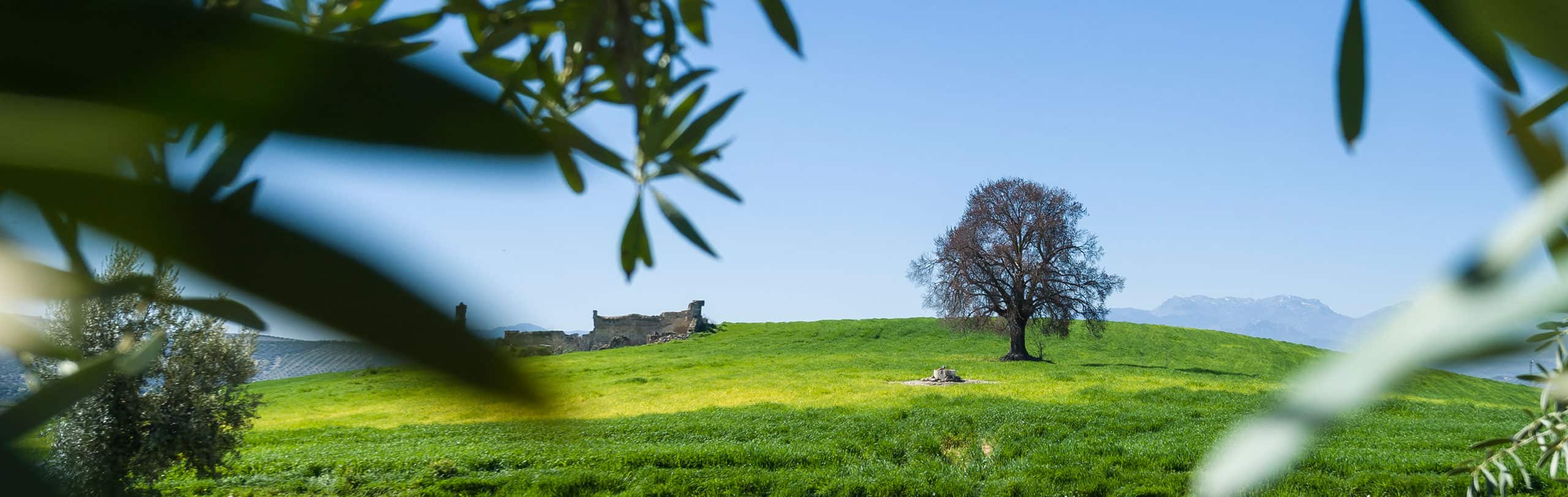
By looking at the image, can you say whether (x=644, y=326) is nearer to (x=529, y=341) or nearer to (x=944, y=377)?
(x=944, y=377)

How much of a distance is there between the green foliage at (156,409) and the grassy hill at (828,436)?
0.60 meters

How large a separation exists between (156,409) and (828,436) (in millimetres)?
6209

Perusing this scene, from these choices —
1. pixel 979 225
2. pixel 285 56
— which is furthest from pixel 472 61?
pixel 979 225

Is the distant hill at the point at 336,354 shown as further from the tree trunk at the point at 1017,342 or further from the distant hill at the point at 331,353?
the tree trunk at the point at 1017,342

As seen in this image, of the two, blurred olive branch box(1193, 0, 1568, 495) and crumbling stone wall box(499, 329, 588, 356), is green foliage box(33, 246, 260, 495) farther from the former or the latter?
blurred olive branch box(1193, 0, 1568, 495)

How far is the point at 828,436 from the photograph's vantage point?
387 inches

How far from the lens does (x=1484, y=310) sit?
0.13 meters

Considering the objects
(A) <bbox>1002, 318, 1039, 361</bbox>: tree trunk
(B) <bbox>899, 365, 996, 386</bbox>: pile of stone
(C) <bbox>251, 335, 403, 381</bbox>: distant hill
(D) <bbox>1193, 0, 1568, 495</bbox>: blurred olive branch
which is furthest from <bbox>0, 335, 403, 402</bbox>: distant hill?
(A) <bbox>1002, 318, 1039, 361</bbox>: tree trunk

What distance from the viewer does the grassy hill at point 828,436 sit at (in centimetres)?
694

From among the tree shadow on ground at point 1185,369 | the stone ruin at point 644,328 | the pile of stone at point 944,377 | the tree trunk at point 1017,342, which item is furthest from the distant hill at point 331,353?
the stone ruin at point 644,328

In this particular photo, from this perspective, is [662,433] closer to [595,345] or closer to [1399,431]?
[1399,431]

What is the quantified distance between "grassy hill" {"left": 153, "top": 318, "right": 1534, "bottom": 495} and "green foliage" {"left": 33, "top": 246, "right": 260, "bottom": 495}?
596mm

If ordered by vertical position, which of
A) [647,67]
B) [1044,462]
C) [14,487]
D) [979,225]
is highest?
[979,225]

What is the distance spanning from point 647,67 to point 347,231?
303 mm
